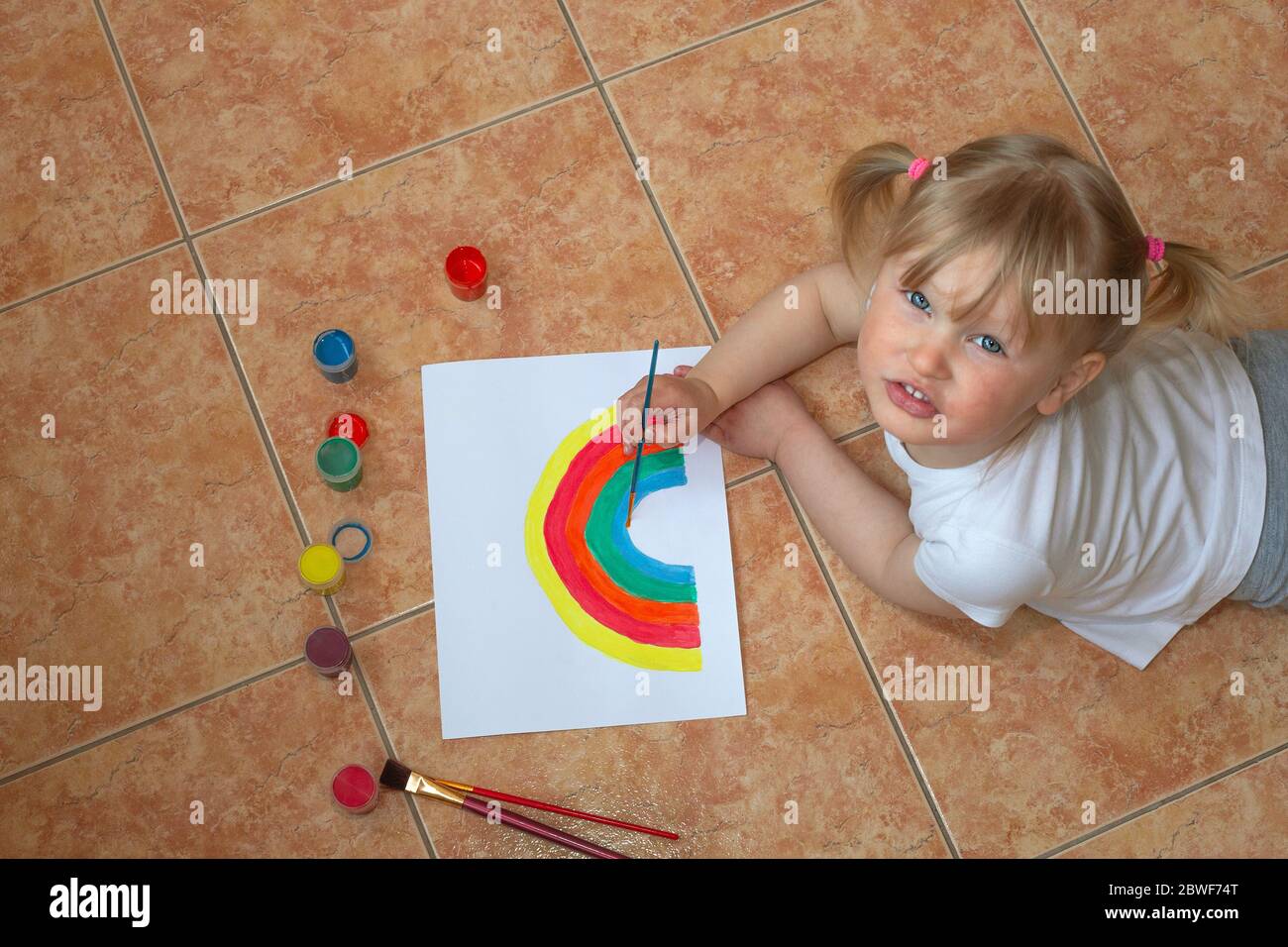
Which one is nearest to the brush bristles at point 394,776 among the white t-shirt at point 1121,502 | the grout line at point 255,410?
the grout line at point 255,410

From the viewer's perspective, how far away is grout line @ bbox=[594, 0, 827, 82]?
1188 mm

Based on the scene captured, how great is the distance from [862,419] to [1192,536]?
1.03 ft

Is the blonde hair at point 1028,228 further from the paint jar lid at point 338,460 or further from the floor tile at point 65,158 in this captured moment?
the floor tile at point 65,158

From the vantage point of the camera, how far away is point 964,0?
122cm

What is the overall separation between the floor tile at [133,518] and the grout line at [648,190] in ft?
1.46

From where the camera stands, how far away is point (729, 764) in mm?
1041

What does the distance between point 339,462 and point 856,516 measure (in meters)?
0.48

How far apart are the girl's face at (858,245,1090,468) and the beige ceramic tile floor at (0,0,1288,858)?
26 centimetres

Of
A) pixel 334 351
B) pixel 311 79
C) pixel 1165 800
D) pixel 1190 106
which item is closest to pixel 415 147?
pixel 311 79

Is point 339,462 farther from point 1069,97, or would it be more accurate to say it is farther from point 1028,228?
point 1069,97

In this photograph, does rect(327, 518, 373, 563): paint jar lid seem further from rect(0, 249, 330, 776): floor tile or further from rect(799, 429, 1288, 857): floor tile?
rect(799, 429, 1288, 857): floor tile

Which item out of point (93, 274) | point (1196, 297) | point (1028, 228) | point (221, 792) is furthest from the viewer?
point (93, 274)
